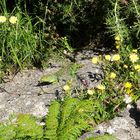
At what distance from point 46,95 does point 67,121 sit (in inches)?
38.5

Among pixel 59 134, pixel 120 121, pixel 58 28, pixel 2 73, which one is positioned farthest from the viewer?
pixel 58 28

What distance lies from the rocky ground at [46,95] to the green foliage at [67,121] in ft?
1.09

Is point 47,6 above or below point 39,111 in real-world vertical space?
above

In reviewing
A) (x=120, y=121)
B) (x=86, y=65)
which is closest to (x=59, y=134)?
(x=120, y=121)

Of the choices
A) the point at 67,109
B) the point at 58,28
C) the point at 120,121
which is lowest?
the point at 120,121

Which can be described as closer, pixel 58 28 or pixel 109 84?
pixel 109 84

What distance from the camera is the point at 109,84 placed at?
4285 millimetres

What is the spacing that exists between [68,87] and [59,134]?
0.85 meters

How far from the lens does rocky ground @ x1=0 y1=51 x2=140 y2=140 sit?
396 centimetres

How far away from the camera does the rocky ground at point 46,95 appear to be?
3959 mm

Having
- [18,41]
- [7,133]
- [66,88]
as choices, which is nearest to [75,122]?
[7,133]

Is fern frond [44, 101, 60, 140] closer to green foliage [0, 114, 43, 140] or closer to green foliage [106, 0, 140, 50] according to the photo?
green foliage [0, 114, 43, 140]

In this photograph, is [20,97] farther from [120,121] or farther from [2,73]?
[120,121]

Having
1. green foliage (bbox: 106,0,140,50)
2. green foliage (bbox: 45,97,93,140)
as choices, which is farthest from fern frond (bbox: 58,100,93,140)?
green foliage (bbox: 106,0,140,50)
